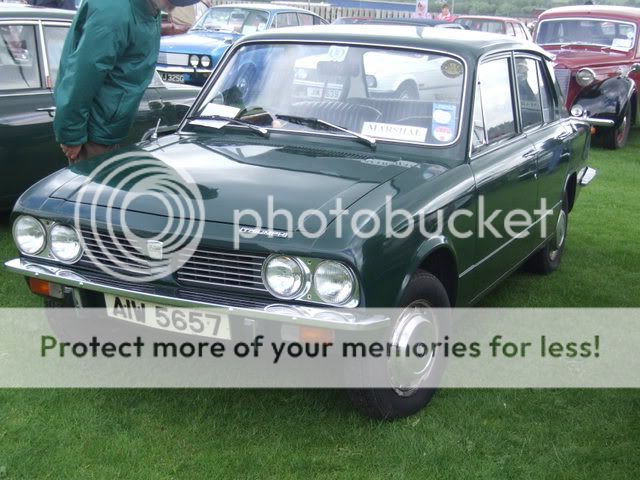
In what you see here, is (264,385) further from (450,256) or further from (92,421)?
(450,256)

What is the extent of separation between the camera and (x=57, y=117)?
4.49 m

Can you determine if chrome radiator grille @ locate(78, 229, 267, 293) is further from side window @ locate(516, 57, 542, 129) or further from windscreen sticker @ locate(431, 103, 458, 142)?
side window @ locate(516, 57, 542, 129)

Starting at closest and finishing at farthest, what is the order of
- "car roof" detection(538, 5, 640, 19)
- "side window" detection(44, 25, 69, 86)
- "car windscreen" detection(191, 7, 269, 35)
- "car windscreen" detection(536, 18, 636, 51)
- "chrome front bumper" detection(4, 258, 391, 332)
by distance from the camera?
"chrome front bumper" detection(4, 258, 391, 332) → "side window" detection(44, 25, 69, 86) → "car windscreen" detection(536, 18, 636, 51) → "car roof" detection(538, 5, 640, 19) → "car windscreen" detection(191, 7, 269, 35)

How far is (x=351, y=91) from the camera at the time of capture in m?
4.21

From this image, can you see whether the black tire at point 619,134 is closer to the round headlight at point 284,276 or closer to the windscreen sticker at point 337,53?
the windscreen sticker at point 337,53

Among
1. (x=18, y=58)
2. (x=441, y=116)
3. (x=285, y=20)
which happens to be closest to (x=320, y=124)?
(x=441, y=116)

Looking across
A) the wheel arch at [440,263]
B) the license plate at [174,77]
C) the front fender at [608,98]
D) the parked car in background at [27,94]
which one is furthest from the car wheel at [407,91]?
the license plate at [174,77]

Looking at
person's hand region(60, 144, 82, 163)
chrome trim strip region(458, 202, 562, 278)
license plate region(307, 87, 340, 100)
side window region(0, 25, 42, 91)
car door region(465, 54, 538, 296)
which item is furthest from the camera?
side window region(0, 25, 42, 91)

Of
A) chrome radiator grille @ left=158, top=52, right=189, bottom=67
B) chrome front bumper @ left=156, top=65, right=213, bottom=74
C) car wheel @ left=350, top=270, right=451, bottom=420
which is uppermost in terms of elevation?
car wheel @ left=350, top=270, right=451, bottom=420

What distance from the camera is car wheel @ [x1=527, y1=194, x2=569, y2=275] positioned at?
562cm

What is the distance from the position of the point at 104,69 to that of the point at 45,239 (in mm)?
1209

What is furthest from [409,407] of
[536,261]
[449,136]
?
[536,261]

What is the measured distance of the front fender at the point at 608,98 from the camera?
35.8 ft

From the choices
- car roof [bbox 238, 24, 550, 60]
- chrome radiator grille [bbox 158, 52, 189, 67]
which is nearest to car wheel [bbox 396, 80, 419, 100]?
car roof [bbox 238, 24, 550, 60]
